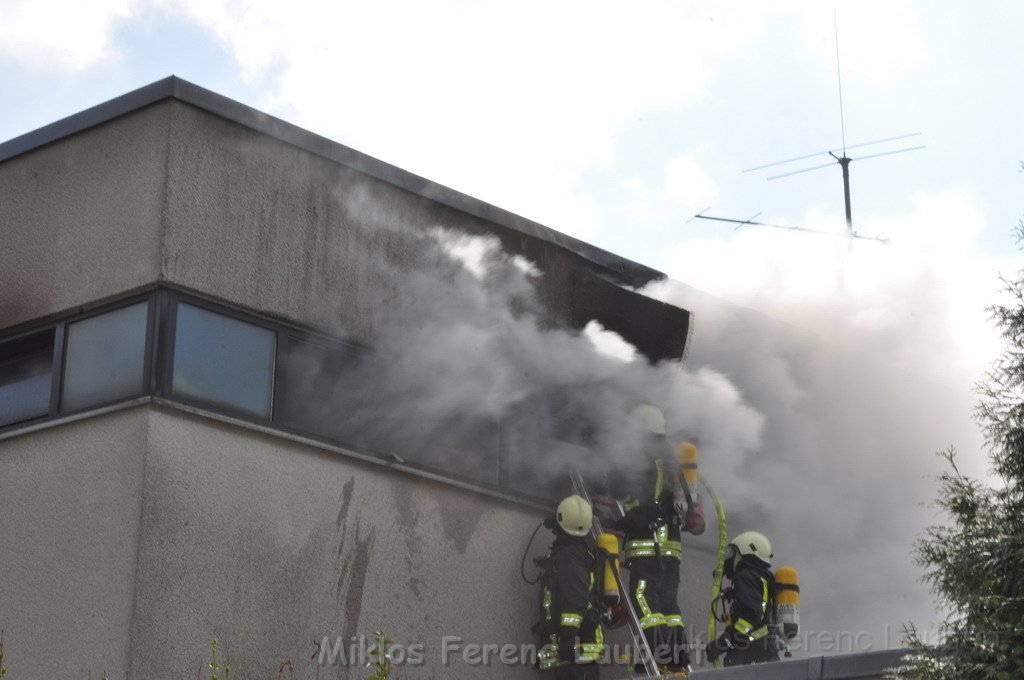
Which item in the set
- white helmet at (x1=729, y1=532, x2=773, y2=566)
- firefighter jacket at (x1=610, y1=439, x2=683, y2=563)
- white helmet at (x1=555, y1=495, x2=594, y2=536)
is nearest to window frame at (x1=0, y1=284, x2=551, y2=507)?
white helmet at (x1=555, y1=495, x2=594, y2=536)

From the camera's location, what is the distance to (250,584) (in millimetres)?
9094

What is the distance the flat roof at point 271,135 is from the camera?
9.55 meters

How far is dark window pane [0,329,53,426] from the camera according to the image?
974 centimetres

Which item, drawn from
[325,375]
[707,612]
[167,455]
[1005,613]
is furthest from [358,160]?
[1005,613]

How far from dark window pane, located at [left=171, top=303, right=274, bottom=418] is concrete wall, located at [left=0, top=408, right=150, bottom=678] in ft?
1.59

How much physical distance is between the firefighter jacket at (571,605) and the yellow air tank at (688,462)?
121 cm

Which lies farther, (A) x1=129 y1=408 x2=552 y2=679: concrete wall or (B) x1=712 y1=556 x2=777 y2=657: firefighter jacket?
(B) x1=712 y1=556 x2=777 y2=657: firefighter jacket

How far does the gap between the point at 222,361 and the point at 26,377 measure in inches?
56.8

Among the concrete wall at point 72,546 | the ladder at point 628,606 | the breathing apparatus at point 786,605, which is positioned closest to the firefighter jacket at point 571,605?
the ladder at point 628,606

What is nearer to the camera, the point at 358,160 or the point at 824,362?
the point at 358,160

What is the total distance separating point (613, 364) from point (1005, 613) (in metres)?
6.46

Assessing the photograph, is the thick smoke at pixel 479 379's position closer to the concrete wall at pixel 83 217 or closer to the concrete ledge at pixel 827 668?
the concrete wall at pixel 83 217

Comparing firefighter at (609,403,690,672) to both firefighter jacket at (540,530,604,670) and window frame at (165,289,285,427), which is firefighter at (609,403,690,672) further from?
window frame at (165,289,285,427)

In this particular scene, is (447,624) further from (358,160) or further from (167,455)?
(358,160)
